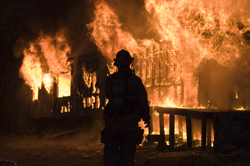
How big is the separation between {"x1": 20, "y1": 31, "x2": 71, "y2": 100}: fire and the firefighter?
13.5m

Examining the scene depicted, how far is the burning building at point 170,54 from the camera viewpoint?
33.9 ft

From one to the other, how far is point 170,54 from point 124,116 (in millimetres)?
6854

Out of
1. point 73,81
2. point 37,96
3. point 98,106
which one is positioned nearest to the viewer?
point 98,106

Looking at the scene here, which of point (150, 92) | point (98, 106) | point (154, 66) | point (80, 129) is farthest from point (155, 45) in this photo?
point (80, 129)

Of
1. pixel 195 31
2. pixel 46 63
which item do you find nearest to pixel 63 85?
pixel 46 63

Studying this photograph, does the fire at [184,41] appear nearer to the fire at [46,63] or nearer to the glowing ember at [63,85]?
the fire at [46,63]

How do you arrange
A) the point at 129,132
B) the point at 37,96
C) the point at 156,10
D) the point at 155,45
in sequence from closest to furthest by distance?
the point at 129,132 → the point at 156,10 → the point at 155,45 → the point at 37,96

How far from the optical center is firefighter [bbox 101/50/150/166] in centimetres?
589

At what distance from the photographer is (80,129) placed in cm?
1642

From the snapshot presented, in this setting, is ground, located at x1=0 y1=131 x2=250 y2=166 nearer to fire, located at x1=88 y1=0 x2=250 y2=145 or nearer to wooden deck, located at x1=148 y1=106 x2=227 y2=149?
wooden deck, located at x1=148 y1=106 x2=227 y2=149

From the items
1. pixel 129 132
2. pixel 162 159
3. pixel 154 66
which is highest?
pixel 154 66

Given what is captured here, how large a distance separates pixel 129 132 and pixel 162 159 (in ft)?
10.3

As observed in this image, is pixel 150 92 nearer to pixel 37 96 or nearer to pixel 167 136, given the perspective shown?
pixel 167 136

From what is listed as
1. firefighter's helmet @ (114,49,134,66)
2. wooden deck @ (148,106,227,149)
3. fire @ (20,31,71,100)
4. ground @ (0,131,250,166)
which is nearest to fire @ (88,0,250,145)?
wooden deck @ (148,106,227,149)
